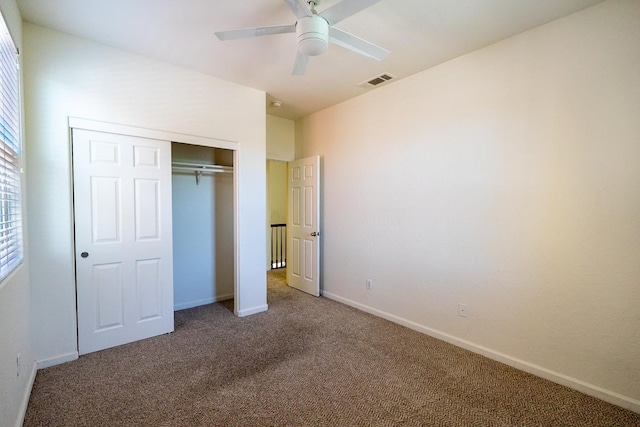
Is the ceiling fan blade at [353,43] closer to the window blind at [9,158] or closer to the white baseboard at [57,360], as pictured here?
the window blind at [9,158]

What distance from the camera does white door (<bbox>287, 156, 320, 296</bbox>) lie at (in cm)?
430

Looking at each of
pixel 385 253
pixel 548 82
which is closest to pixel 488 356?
pixel 385 253

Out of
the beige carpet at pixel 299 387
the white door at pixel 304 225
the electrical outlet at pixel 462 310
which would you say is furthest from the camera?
the white door at pixel 304 225

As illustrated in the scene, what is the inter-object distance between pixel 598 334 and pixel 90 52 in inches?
182

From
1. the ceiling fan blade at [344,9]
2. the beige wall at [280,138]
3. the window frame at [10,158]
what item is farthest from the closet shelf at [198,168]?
the ceiling fan blade at [344,9]

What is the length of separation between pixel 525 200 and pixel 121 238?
363cm

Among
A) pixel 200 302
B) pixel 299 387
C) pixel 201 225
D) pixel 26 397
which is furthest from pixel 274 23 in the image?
pixel 200 302

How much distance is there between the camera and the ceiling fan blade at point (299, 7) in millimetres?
1699

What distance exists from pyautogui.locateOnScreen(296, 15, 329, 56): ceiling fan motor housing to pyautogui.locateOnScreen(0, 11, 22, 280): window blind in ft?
5.50

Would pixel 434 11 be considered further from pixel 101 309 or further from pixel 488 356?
pixel 101 309

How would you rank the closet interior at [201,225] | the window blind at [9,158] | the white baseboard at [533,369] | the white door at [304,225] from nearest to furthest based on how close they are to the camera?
1. the window blind at [9,158]
2. the white baseboard at [533,369]
3. the closet interior at [201,225]
4. the white door at [304,225]

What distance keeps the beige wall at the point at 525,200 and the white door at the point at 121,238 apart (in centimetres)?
241

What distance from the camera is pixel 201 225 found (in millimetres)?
3904

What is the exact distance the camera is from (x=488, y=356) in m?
2.59
